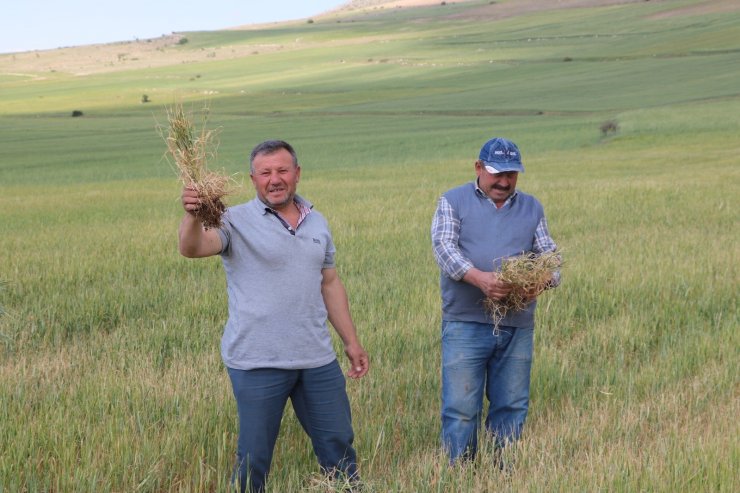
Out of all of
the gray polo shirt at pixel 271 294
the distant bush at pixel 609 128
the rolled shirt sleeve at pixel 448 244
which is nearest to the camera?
the gray polo shirt at pixel 271 294

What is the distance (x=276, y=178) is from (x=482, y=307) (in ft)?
4.72

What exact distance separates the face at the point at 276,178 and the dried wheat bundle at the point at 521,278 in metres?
1.22

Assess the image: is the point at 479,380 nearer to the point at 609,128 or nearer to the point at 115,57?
the point at 609,128

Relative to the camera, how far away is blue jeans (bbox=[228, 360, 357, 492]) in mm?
4512

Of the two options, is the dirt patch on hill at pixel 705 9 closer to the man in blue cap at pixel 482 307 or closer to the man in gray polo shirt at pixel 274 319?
the man in blue cap at pixel 482 307

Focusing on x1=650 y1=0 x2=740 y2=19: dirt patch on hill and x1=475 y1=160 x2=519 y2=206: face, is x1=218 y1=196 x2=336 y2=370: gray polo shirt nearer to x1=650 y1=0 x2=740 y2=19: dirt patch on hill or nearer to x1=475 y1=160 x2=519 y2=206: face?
x1=475 y1=160 x2=519 y2=206: face

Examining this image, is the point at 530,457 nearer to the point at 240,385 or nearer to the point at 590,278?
the point at 240,385

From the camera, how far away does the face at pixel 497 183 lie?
5.29 m

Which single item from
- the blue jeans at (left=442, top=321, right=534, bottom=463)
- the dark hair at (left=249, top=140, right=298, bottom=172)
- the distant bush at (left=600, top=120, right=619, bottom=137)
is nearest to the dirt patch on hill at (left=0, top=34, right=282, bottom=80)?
the distant bush at (left=600, top=120, right=619, bottom=137)

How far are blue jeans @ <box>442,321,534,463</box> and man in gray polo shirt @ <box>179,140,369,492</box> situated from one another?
83 centimetres

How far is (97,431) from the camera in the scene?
17.0 feet

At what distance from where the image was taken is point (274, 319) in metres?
4.50

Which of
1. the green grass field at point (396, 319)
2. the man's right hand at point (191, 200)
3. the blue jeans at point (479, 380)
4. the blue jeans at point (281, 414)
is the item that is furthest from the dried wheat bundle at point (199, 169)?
the blue jeans at point (479, 380)

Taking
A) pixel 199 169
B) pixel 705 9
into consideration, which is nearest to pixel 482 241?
pixel 199 169
